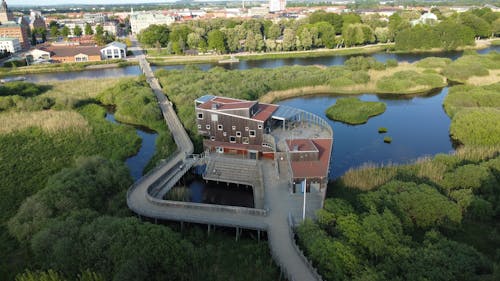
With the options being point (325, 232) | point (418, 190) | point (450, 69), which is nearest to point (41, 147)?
point (325, 232)

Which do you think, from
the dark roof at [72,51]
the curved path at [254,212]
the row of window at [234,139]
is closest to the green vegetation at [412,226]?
the curved path at [254,212]

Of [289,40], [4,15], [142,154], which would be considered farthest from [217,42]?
[4,15]

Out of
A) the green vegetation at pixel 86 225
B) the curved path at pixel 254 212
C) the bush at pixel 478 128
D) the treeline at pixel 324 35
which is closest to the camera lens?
the green vegetation at pixel 86 225

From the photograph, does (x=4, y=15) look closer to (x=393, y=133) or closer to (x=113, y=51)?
(x=113, y=51)

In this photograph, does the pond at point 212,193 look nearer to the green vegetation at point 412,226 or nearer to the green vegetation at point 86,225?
the green vegetation at point 86,225

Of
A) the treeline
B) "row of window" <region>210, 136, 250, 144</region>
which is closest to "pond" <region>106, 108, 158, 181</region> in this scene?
"row of window" <region>210, 136, 250, 144</region>

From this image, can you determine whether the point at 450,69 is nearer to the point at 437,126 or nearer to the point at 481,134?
the point at 437,126
